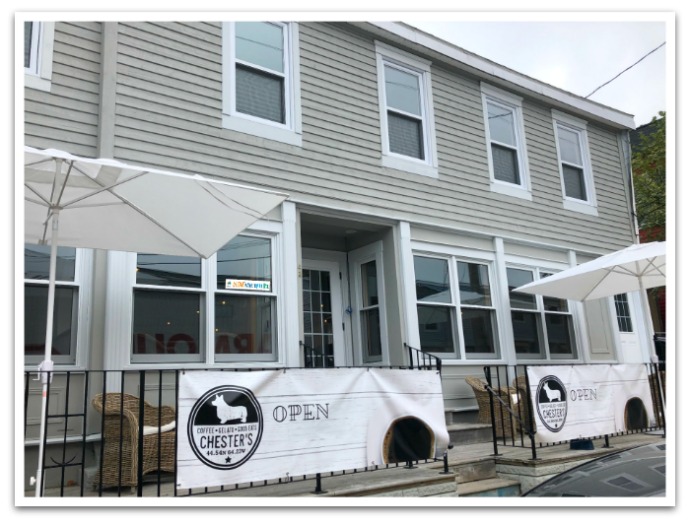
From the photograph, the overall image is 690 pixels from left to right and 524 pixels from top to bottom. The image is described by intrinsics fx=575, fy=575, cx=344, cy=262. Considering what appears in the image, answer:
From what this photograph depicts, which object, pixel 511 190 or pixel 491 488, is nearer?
pixel 491 488

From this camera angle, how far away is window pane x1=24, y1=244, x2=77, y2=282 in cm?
522

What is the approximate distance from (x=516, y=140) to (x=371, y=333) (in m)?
4.29

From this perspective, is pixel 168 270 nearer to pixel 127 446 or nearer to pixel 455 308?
pixel 127 446

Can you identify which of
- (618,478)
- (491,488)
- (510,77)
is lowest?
(491,488)

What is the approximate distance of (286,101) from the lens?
281 inches

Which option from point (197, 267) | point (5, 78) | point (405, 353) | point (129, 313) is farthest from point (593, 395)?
point (5, 78)

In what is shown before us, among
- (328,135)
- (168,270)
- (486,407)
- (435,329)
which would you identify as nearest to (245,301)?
(168,270)

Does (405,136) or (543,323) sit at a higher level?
(405,136)

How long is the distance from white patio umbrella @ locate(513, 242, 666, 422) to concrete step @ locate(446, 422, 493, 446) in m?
1.94

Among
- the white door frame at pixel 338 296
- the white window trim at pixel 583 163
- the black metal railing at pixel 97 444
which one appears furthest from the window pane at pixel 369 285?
the white window trim at pixel 583 163

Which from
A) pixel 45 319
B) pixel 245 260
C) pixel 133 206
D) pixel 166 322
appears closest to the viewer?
pixel 133 206

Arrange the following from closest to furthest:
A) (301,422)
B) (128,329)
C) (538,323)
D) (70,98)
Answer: (301,422) < (128,329) < (70,98) < (538,323)

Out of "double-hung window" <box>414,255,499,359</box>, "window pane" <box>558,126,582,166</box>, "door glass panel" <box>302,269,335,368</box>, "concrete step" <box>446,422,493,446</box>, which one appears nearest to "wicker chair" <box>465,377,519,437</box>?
"concrete step" <box>446,422,493,446</box>

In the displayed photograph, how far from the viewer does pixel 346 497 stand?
13.8 ft
